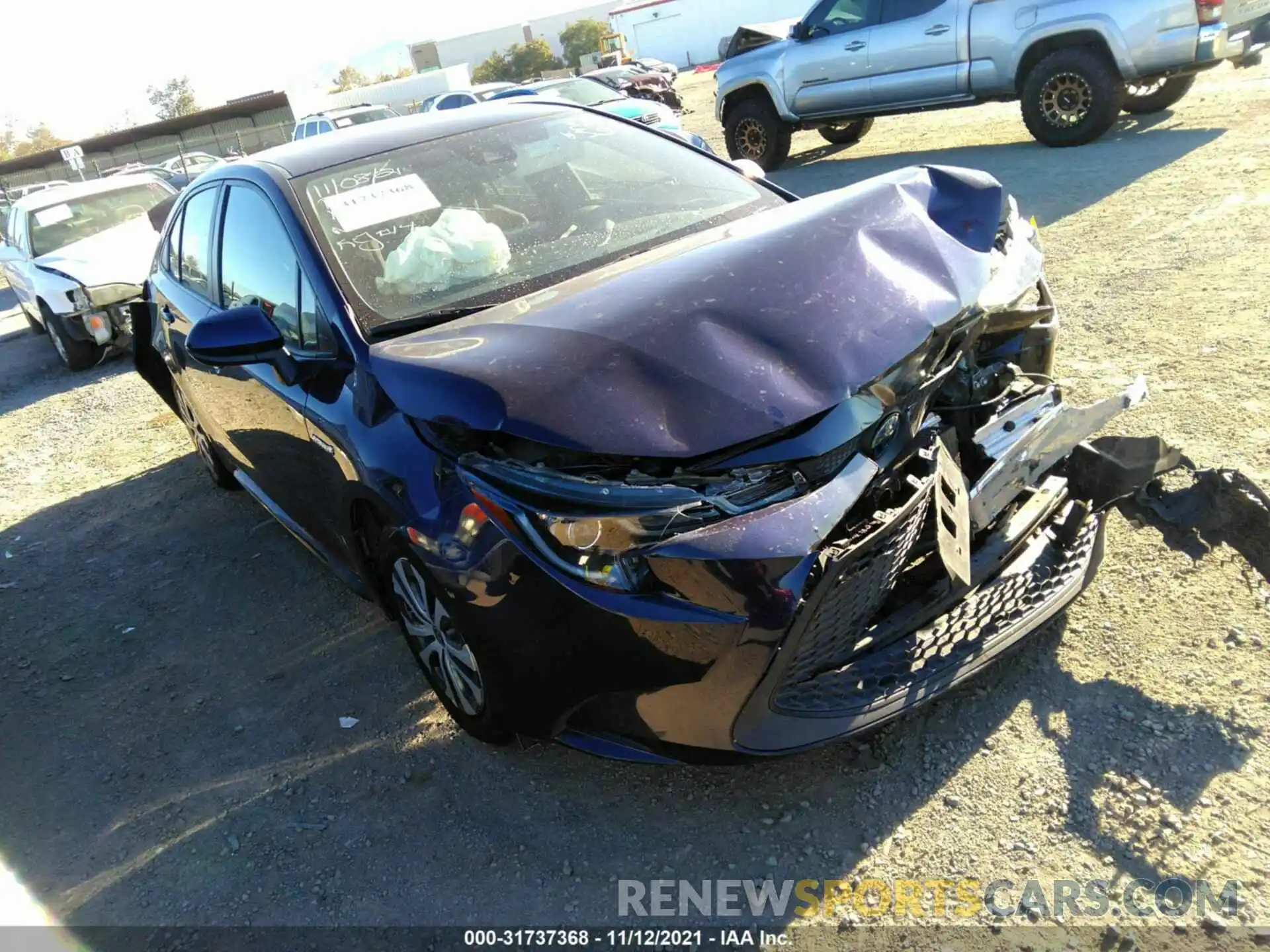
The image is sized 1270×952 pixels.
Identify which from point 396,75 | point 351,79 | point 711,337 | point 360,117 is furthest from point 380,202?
point 351,79

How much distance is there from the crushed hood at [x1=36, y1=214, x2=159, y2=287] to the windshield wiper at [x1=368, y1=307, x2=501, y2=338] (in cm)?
630

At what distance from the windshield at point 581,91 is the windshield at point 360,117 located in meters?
5.16

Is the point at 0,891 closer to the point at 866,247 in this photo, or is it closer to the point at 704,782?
the point at 704,782

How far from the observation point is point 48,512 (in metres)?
5.68

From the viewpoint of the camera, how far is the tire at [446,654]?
2.59 meters

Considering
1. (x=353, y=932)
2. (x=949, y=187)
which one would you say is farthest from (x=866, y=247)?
(x=353, y=932)

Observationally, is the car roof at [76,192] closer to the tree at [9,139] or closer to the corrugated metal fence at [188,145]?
the corrugated metal fence at [188,145]

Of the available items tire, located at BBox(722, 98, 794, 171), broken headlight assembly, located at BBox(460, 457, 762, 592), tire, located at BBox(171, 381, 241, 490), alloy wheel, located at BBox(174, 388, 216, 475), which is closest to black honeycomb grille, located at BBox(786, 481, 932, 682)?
broken headlight assembly, located at BBox(460, 457, 762, 592)

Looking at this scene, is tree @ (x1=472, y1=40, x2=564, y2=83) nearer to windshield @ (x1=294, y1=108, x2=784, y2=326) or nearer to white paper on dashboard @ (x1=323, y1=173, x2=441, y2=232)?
windshield @ (x1=294, y1=108, x2=784, y2=326)

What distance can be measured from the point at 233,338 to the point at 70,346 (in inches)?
271

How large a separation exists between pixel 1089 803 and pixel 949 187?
1.97 metres

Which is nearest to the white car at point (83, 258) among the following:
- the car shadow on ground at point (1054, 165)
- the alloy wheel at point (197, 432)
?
the alloy wheel at point (197, 432)

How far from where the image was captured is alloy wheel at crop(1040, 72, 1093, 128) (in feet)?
29.8

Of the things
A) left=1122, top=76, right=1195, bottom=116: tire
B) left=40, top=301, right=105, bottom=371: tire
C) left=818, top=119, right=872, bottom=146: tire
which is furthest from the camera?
left=818, top=119, right=872, bottom=146: tire
